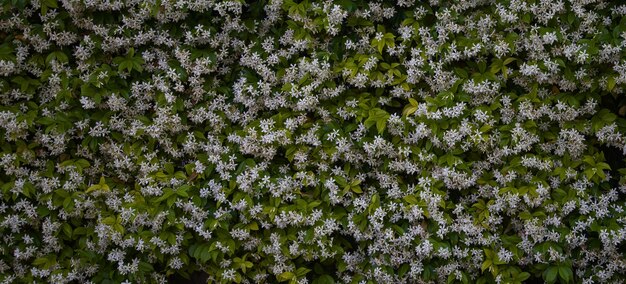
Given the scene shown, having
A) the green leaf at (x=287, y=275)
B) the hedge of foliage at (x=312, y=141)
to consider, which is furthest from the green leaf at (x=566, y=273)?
the green leaf at (x=287, y=275)

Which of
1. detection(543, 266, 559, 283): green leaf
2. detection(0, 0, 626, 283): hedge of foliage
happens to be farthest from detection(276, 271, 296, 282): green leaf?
detection(543, 266, 559, 283): green leaf

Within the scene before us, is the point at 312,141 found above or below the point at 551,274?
above

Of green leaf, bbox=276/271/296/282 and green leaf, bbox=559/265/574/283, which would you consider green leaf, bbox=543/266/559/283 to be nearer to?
green leaf, bbox=559/265/574/283

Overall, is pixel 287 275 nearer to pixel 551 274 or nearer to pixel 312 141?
pixel 312 141

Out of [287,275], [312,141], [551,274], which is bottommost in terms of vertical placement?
[287,275]

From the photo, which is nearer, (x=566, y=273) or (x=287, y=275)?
(x=566, y=273)

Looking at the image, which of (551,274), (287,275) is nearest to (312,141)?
(287,275)

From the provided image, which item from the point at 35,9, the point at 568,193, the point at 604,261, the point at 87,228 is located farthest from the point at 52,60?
the point at 604,261

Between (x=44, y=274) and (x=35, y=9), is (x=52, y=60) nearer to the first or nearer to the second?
(x=35, y=9)

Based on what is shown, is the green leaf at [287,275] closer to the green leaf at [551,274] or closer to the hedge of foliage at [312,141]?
the hedge of foliage at [312,141]
